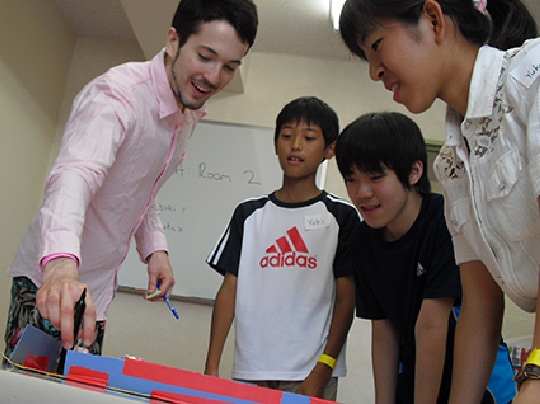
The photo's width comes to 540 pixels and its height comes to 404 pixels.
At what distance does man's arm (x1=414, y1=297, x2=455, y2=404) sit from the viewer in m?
1.05

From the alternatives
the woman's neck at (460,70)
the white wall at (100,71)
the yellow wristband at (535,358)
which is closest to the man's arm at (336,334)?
the woman's neck at (460,70)

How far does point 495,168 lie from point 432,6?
0.80 ft

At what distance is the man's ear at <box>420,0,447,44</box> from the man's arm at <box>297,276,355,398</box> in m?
0.75

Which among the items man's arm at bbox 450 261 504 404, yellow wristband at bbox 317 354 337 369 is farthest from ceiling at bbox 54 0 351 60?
man's arm at bbox 450 261 504 404

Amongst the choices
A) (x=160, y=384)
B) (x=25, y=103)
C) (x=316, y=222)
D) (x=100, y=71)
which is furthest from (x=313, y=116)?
(x=100, y=71)

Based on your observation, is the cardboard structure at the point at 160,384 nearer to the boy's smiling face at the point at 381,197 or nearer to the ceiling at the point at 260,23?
the boy's smiling face at the point at 381,197

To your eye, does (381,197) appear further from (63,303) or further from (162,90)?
(63,303)

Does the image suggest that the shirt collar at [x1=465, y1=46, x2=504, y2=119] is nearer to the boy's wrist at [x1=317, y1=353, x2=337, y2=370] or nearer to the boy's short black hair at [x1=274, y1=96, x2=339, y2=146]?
the boy's wrist at [x1=317, y1=353, x2=337, y2=370]

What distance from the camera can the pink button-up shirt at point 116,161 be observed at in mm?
969

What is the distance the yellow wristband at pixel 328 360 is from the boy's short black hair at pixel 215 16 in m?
0.70

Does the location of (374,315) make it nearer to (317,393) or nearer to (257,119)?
(317,393)

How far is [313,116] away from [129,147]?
0.63m

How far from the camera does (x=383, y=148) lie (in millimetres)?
1292

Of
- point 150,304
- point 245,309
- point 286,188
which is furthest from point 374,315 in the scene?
point 150,304
